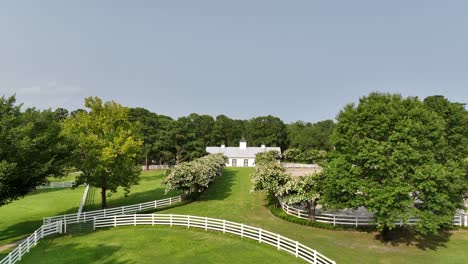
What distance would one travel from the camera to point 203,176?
117 ft

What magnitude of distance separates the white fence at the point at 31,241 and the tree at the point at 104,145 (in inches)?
223

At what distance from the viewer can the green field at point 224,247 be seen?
20000 mm

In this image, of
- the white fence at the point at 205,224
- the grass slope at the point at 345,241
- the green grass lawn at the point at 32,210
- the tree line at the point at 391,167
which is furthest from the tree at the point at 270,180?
the green grass lawn at the point at 32,210

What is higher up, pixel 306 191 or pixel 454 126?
pixel 454 126

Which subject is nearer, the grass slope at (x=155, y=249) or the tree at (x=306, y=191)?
the grass slope at (x=155, y=249)

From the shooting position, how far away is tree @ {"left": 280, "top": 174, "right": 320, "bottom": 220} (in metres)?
26.6

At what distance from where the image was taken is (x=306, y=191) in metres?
27.5

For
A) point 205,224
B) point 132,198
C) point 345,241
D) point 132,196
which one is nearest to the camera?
point 345,241

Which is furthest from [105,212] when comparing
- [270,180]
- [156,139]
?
[156,139]

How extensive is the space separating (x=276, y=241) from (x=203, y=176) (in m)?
15.4

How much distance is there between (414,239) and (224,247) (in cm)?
1403

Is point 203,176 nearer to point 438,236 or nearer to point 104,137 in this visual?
point 104,137

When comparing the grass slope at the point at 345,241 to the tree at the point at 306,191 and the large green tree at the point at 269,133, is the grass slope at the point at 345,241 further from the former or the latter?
the large green tree at the point at 269,133

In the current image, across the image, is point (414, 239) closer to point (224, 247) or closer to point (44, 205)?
point (224, 247)
